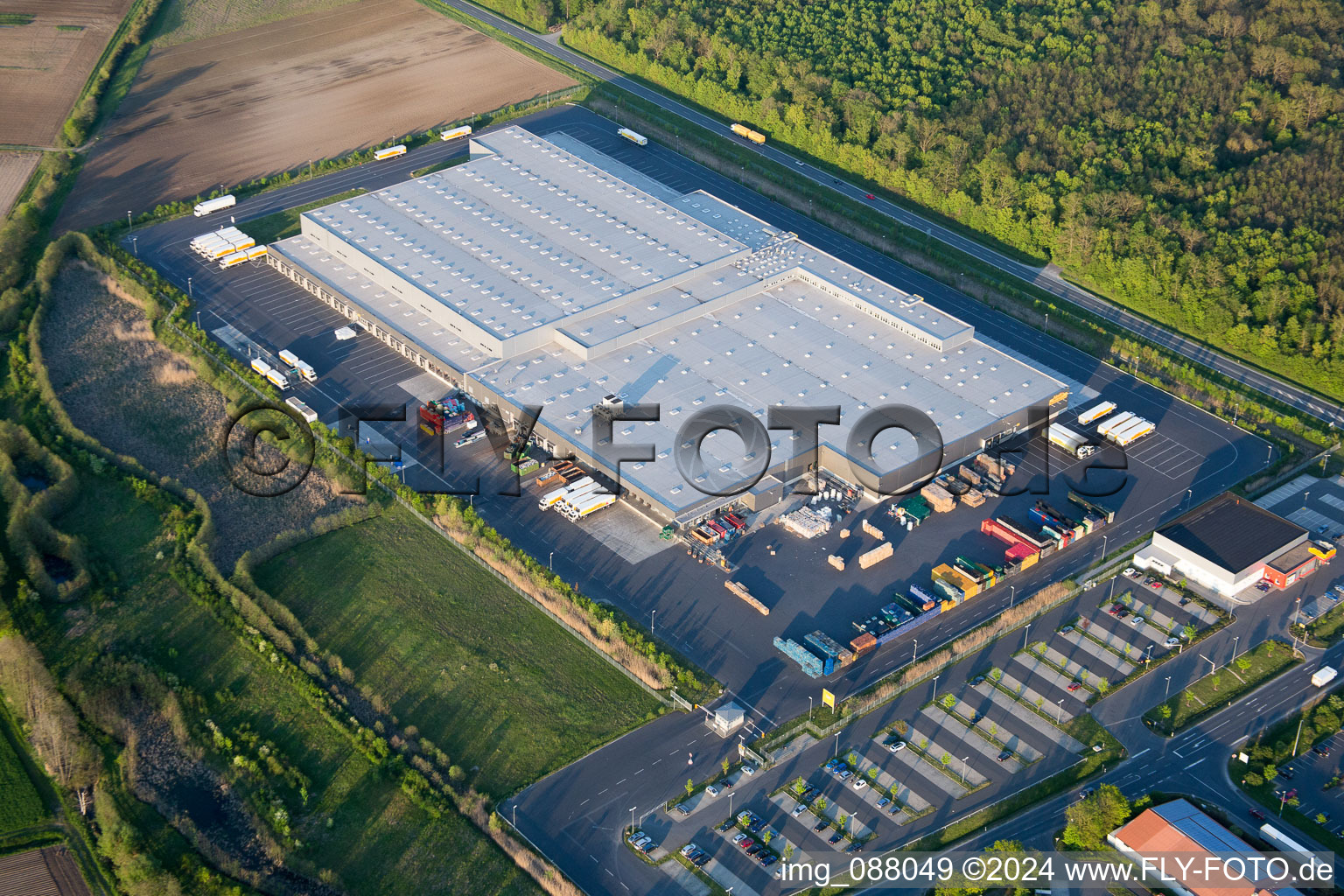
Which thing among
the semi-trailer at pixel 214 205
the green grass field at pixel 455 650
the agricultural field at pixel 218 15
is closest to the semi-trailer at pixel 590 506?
the green grass field at pixel 455 650

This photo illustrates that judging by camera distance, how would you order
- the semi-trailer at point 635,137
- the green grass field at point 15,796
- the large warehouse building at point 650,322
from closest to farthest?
the green grass field at point 15,796
the large warehouse building at point 650,322
the semi-trailer at point 635,137

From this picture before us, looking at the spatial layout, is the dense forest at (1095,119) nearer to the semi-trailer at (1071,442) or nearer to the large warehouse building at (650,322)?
the large warehouse building at (650,322)

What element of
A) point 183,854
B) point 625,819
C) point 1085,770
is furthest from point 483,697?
point 1085,770

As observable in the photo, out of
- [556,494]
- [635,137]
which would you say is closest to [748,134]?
[635,137]

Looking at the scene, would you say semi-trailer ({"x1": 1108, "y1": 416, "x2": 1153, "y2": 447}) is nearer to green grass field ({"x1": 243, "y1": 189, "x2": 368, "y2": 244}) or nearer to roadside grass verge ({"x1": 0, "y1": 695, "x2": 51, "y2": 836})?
green grass field ({"x1": 243, "y1": 189, "x2": 368, "y2": 244})

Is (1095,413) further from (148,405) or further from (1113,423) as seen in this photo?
(148,405)
